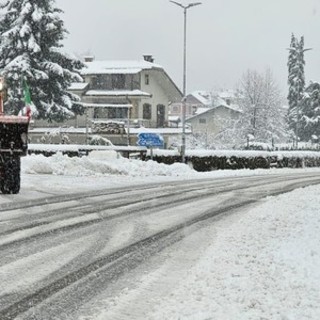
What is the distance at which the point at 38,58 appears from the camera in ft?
122

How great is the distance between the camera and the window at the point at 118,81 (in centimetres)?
5291

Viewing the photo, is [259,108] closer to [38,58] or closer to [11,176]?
[38,58]

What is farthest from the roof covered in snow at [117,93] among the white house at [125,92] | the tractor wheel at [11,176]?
the tractor wheel at [11,176]

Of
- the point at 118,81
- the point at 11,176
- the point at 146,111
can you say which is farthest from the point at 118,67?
the point at 11,176

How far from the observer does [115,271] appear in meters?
6.57

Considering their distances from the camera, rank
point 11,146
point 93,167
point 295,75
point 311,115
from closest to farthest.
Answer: point 11,146 → point 93,167 → point 311,115 → point 295,75

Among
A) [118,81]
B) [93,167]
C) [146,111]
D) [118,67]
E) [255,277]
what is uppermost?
[118,67]

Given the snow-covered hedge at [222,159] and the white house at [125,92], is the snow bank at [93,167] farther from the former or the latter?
the white house at [125,92]

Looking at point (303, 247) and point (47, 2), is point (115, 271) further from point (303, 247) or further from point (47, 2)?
point (47, 2)

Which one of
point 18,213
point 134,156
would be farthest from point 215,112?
point 18,213

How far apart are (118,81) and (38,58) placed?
52.9ft

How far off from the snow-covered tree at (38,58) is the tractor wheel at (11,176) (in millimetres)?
22511

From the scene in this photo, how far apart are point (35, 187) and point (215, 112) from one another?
245 feet

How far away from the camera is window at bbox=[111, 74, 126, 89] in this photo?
52.9 meters
